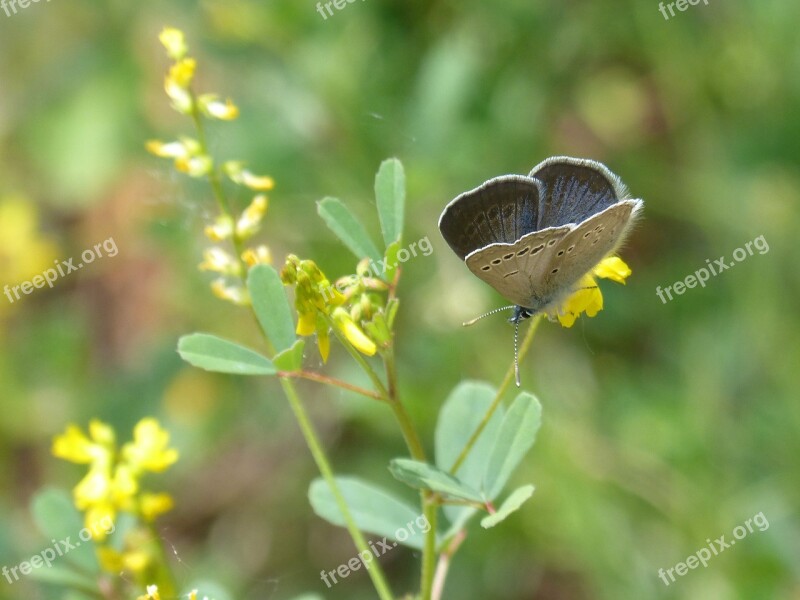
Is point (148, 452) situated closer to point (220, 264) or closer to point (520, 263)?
point (220, 264)

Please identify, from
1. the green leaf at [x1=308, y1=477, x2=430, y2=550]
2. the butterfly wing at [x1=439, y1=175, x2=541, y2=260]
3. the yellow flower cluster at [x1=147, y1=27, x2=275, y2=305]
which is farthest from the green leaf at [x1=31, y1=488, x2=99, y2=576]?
the butterfly wing at [x1=439, y1=175, x2=541, y2=260]

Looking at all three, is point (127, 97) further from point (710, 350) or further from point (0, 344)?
point (710, 350)

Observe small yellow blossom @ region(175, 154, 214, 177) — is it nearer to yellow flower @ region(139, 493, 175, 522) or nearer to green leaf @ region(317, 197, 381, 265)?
green leaf @ region(317, 197, 381, 265)

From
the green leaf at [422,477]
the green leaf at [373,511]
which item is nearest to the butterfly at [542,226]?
the green leaf at [422,477]

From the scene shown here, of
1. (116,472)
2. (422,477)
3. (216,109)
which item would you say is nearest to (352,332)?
(422,477)

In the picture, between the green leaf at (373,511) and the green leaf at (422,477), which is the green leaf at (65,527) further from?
the green leaf at (422,477)

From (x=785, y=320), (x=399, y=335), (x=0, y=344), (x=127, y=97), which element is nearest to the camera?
(x=785, y=320)

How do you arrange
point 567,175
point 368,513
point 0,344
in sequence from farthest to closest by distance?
point 0,344
point 368,513
point 567,175

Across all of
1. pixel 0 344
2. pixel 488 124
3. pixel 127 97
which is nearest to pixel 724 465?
pixel 488 124
